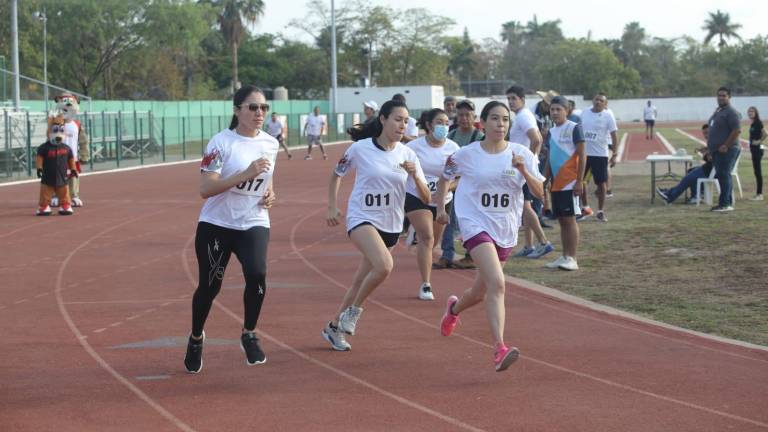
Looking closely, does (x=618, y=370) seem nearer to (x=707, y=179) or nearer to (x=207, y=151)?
(x=207, y=151)

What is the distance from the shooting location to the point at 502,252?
788 cm

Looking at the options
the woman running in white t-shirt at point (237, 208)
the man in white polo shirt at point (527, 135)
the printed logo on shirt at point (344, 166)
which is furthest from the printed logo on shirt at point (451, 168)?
the man in white polo shirt at point (527, 135)

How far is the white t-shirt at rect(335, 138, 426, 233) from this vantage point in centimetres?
844

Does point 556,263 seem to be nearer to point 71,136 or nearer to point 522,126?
point 522,126

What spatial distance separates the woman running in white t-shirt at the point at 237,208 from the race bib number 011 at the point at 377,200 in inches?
42.8

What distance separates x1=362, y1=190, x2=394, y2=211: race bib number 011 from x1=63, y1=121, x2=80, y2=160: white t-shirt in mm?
12575

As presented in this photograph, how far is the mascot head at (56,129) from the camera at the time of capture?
19.4 m

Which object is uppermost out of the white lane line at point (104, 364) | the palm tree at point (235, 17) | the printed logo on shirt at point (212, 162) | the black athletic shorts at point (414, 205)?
the palm tree at point (235, 17)

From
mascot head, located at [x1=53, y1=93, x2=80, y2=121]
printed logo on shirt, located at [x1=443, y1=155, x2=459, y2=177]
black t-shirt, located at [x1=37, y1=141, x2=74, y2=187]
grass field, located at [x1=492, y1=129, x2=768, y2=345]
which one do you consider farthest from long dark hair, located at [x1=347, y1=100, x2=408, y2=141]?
mascot head, located at [x1=53, y1=93, x2=80, y2=121]

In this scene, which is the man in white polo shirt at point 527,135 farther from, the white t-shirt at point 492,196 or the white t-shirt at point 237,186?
the white t-shirt at point 237,186

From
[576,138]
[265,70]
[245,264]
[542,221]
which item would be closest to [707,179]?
[542,221]

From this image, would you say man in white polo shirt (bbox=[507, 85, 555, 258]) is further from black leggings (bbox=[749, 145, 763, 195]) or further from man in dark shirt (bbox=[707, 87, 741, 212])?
black leggings (bbox=[749, 145, 763, 195])

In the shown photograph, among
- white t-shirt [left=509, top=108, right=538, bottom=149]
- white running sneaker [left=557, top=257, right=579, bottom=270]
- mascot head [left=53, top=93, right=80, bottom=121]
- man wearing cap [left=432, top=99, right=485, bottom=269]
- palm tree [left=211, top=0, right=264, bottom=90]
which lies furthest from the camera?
palm tree [left=211, top=0, right=264, bottom=90]

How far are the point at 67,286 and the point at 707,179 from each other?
453 inches
